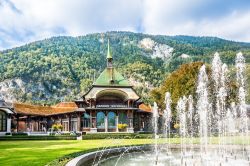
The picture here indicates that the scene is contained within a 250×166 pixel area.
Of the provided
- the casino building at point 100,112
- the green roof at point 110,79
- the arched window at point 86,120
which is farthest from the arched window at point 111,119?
the green roof at point 110,79

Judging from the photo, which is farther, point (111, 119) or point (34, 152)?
point (111, 119)

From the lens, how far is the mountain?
12178cm

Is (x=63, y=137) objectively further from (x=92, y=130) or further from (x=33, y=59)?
(x=33, y=59)

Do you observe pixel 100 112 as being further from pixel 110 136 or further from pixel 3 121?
pixel 3 121

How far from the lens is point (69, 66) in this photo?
138625 millimetres

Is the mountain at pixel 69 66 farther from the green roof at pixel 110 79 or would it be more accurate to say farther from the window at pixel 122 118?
the window at pixel 122 118

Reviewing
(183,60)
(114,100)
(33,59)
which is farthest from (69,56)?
(114,100)

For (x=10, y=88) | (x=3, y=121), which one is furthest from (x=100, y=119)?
(x=10, y=88)

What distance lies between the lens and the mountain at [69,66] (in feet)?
400

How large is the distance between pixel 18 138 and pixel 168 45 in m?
158

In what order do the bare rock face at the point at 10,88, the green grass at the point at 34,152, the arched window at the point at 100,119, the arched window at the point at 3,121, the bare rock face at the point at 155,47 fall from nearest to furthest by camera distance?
the green grass at the point at 34,152
the arched window at the point at 3,121
the arched window at the point at 100,119
the bare rock face at the point at 10,88
the bare rock face at the point at 155,47

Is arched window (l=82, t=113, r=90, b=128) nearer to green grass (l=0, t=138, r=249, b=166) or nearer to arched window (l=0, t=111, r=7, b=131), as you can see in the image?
arched window (l=0, t=111, r=7, b=131)

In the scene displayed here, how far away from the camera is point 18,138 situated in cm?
3741

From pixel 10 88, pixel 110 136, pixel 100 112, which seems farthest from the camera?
pixel 10 88
